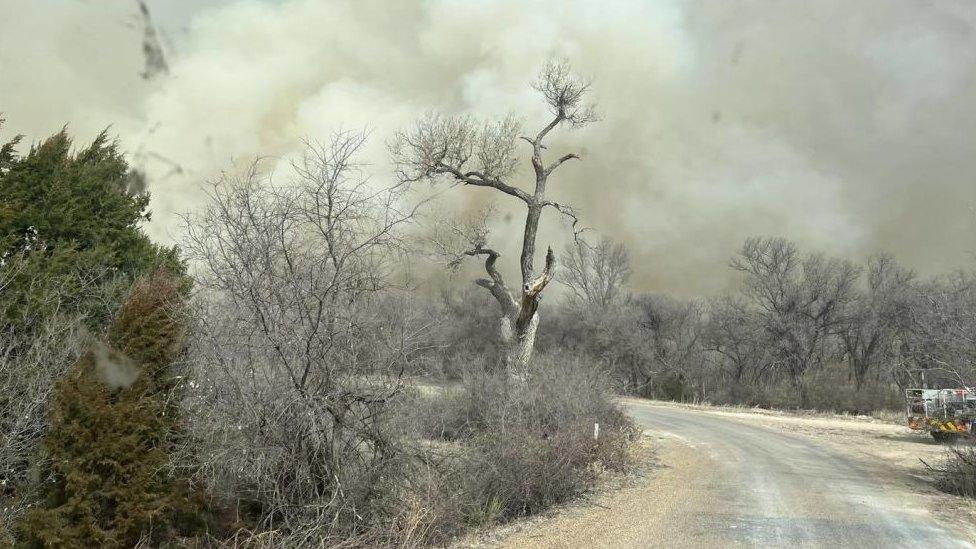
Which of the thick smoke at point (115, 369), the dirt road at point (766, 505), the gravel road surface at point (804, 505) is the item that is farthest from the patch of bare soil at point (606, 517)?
the thick smoke at point (115, 369)

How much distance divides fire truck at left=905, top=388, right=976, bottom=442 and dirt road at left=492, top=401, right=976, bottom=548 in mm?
1168

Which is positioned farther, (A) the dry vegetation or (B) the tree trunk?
(B) the tree trunk

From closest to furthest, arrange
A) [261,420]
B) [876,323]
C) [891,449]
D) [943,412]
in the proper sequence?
1. [261,420]
2. [891,449]
3. [943,412]
4. [876,323]

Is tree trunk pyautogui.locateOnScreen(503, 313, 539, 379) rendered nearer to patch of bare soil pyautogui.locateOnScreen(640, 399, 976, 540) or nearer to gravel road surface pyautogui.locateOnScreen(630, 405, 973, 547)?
gravel road surface pyautogui.locateOnScreen(630, 405, 973, 547)

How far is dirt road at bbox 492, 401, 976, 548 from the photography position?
884 centimetres

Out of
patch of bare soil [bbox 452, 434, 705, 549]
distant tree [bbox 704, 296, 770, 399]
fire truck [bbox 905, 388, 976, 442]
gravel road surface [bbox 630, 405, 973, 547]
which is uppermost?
distant tree [bbox 704, 296, 770, 399]

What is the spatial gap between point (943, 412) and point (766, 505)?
1204 centimetres

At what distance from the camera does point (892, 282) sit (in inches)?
1767

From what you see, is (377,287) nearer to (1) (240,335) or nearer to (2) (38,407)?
(1) (240,335)

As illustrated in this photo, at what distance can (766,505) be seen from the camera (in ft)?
34.8

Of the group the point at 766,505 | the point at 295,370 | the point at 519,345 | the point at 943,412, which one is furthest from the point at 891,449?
the point at 295,370

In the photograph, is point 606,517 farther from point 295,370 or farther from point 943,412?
point 943,412

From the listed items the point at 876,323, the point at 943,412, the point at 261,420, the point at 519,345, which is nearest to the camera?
Result: the point at 261,420

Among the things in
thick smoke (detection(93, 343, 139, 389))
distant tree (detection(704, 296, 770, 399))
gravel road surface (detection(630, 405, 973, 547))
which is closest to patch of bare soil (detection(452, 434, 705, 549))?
gravel road surface (detection(630, 405, 973, 547))
